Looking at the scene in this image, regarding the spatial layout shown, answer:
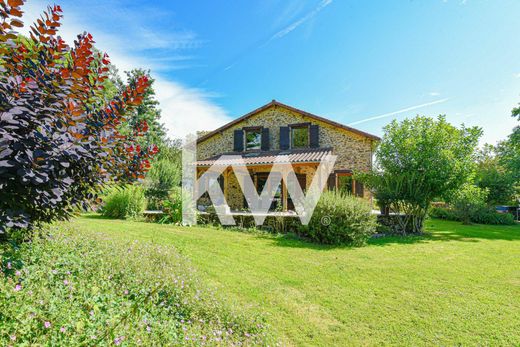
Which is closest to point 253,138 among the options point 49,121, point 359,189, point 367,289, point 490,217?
point 359,189

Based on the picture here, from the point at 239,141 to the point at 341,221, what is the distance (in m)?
10.8

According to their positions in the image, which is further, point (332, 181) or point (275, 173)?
point (275, 173)

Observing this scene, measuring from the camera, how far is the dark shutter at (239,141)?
59.8 ft

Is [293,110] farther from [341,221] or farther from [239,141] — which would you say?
[341,221]

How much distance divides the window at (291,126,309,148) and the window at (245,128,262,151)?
2321mm

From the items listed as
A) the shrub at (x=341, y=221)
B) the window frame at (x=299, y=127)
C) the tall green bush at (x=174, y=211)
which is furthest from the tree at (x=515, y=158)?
the tall green bush at (x=174, y=211)

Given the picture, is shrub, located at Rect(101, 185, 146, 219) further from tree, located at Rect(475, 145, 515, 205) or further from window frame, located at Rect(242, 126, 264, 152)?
tree, located at Rect(475, 145, 515, 205)

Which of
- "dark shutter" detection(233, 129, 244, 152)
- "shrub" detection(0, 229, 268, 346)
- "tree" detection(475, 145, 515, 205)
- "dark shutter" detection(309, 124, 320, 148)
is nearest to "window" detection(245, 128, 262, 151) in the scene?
"dark shutter" detection(233, 129, 244, 152)

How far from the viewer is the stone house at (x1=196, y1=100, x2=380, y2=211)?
1546 cm

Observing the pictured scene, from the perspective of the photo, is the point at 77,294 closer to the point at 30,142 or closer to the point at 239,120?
the point at 30,142

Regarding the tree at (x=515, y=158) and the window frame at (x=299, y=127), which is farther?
the tree at (x=515, y=158)

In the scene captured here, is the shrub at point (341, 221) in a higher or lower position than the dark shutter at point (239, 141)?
lower

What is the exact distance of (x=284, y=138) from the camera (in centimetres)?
1731

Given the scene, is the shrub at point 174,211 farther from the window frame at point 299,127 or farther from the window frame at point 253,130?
the window frame at point 299,127
